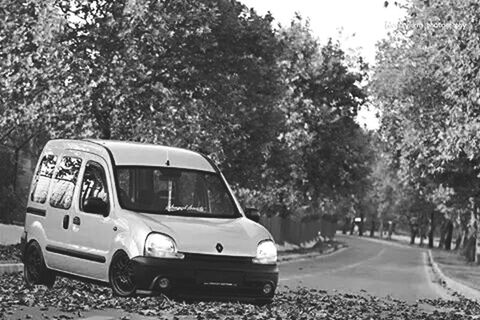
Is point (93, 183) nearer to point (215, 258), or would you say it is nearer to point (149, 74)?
point (215, 258)

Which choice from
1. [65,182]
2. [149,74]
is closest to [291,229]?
[149,74]

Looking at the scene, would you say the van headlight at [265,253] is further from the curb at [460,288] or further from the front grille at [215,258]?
the curb at [460,288]

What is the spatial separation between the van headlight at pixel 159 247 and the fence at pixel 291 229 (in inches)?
1826

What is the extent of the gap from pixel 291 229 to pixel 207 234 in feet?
191

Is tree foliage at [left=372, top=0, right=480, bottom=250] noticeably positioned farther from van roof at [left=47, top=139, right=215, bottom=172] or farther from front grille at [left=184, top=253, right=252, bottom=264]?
front grille at [left=184, top=253, right=252, bottom=264]

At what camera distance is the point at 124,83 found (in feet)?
99.9

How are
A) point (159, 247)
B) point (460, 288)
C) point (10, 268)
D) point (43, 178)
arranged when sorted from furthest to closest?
point (460, 288) → point (10, 268) → point (43, 178) → point (159, 247)

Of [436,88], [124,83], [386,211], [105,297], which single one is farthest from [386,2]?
[386,211]

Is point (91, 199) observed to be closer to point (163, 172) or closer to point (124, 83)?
point (163, 172)

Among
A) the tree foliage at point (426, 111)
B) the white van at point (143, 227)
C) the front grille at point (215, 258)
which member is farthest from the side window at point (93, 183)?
the tree foliage at point (426, 111)

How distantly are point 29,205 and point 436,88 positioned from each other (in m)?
28.6

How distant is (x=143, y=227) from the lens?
11.7 m

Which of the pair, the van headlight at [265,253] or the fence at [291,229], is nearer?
the van headlight at [265,253]

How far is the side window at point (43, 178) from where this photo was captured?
564 inches
